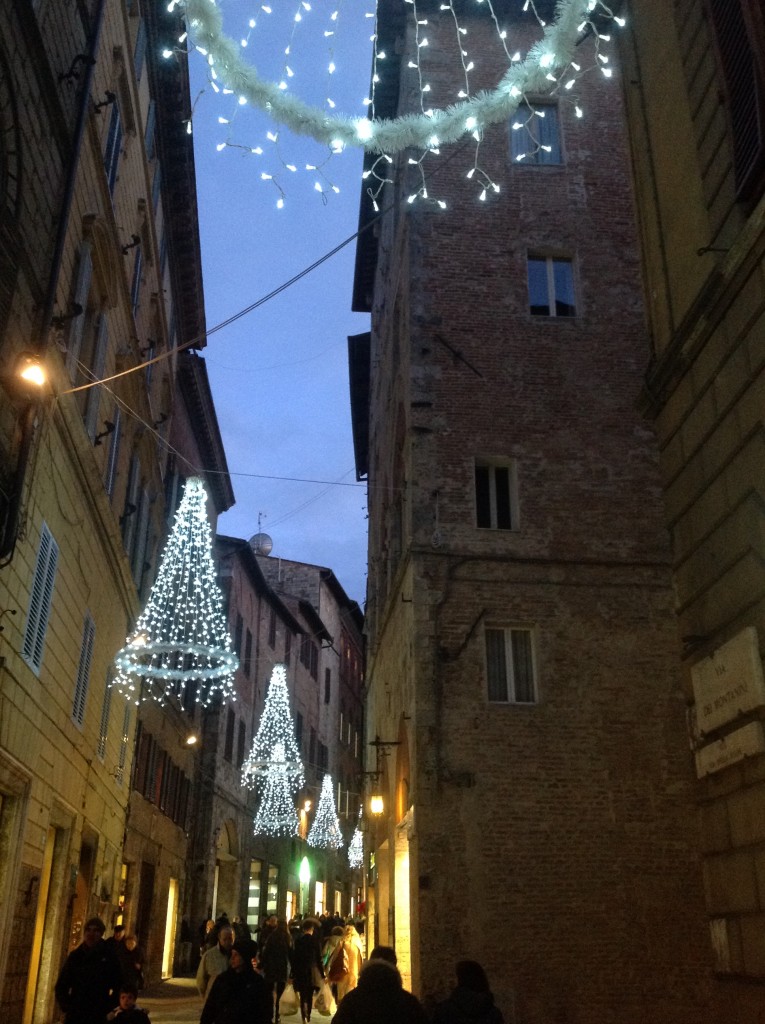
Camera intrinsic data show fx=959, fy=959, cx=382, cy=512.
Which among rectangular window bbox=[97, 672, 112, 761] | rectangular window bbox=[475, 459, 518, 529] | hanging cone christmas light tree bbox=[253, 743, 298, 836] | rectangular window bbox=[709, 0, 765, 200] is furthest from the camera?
hanging cone christmas light tree bbox=[253, 743, 298, 836]

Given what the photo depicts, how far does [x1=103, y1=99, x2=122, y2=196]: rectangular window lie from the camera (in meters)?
13.8

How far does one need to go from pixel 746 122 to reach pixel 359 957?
40.8ft

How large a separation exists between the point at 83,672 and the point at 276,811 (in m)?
23.0

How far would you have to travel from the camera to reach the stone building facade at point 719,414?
5.86 metres

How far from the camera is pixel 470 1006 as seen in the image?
561cm

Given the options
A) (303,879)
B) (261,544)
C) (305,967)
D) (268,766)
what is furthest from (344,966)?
(261,544)

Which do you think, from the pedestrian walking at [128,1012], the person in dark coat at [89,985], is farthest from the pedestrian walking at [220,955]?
the pedestrian walking at [128,1012]

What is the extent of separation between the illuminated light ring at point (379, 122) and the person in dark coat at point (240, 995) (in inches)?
221

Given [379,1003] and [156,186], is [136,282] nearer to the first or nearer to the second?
[156,186]

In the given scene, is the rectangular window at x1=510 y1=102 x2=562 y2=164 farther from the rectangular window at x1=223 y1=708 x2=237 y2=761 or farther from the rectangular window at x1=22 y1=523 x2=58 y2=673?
the rectangular window at x1=223 y1=708 x2=237 y2=761

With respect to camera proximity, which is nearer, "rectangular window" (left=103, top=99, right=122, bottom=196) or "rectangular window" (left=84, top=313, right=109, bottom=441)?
"rectangular window" (left=84, top=313, right=109, bottom=441)

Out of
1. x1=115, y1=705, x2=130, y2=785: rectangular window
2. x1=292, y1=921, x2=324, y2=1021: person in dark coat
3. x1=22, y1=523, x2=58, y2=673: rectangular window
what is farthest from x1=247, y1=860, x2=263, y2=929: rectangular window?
x1=22, y1=523, x2=58, y2=673: rectangular window

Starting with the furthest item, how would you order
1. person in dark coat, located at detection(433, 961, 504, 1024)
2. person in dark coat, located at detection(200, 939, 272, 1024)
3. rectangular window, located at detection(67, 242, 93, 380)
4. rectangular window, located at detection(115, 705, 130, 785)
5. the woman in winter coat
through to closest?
rectangular window, located at detection(115, 705, 130, 785), the woman in winter coat, rectangular window, located at detection(67, 242, 93, 380), person in dark coat, located at detection(200, 939, 272, 1024), person in dark coat, located at detection(433, 961, 504, 1024)

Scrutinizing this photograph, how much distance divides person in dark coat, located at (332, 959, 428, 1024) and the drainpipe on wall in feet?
16.4
